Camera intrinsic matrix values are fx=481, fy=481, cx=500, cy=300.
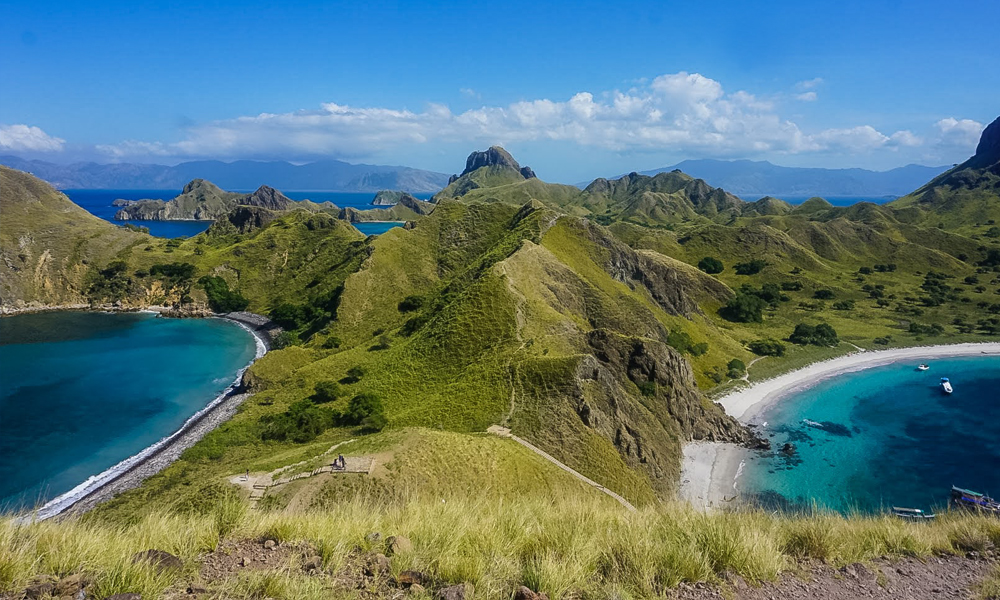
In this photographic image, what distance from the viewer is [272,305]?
4286 inches

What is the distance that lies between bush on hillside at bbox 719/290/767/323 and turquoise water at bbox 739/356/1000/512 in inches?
888

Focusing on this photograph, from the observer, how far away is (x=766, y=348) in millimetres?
86062

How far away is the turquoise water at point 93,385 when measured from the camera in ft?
156

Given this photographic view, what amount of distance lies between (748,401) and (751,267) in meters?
76.1

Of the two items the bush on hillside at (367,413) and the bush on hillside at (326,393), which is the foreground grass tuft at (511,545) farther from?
the bush on hillside at (326,393)

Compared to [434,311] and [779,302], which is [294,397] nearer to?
[434,311]

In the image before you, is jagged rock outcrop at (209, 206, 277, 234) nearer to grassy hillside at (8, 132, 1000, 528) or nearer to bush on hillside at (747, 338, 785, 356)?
grassy hillside at (8, 132, 1000, 528)

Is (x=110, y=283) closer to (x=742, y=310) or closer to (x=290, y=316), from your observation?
(x=290, y=316)

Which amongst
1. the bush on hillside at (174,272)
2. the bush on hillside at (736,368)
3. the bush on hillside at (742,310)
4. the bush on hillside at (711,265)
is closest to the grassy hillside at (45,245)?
the bush on hillside at (174,272)

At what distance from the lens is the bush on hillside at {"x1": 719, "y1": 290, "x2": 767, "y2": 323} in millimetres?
101000

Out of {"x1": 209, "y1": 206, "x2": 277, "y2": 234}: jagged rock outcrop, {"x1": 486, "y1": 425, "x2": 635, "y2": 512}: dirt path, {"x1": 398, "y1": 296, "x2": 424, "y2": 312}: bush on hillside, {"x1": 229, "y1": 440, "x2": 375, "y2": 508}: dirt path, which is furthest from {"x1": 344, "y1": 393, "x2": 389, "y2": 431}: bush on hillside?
{"x1": 209, "y1": 206, "x2": 277, "y2": 234}: jagged rock outcrop

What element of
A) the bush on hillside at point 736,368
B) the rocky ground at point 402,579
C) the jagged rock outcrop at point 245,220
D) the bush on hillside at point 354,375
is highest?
the jagged rock outcrop at point 245,220

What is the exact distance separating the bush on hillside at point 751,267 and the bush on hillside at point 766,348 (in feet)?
163

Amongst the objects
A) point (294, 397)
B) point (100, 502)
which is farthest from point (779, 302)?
point (100, 502)
